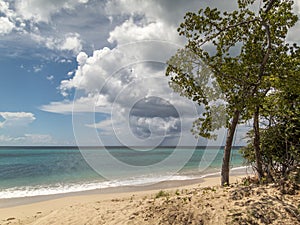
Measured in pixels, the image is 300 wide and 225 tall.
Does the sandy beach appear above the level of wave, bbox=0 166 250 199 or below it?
above

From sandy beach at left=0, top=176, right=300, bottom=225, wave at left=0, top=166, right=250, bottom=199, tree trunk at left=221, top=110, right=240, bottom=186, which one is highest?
tree trunk at left=221, top=110, right=240, bottom=186

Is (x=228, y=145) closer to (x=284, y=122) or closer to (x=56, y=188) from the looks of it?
(x=284, y=122)

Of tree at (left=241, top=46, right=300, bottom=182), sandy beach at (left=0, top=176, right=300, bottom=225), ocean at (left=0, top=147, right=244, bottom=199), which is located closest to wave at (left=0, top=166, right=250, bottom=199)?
ocean at (left=0, top=147, right=244, bottom=199)

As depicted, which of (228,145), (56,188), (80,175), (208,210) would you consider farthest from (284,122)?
(80,175)

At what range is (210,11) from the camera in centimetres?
697

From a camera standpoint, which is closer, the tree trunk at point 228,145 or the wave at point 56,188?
the tree trunk at point 228,145

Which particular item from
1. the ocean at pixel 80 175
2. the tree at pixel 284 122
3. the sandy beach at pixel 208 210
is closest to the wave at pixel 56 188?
the ocean at pixel 80 175

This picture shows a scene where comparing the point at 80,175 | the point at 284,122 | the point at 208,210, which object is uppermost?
the point at 284,122

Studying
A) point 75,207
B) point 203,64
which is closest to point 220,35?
point 203,64

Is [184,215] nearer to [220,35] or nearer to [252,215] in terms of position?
[252,215]

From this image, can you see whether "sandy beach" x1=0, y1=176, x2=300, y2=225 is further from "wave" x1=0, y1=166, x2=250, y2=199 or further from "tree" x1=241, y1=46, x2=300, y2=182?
"wave" x1=0, y1=166, x2=250, y2=199

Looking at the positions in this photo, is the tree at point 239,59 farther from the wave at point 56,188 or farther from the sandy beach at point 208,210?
the wave at point 56,188

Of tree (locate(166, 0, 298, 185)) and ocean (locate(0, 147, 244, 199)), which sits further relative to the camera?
ocean (locate(0, 147, 244, 199))

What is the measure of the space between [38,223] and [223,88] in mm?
7340
